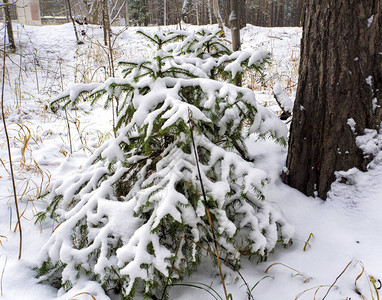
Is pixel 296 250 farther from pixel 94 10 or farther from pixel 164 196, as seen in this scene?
pixel 94 10

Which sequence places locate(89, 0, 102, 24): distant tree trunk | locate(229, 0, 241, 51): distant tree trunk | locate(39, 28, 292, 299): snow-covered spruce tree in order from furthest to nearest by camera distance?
locate(89, 0, 102, 24): distant tree trunk < locate(229, 0, 241, 51): distant tree trunk < locate(39, 28, 292, 299): snow-covered spruce tree

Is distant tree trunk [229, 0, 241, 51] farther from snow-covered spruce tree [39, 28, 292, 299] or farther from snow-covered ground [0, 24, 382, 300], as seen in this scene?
snow-covered spruce tree [39, 28, 292, 299]

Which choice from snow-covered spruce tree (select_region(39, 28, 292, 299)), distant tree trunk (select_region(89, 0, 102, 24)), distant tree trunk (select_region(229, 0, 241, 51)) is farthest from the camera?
distant tree trunk (select_region(89, 0, 102, 24))

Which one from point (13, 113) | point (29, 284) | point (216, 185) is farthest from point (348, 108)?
point (13, 113)

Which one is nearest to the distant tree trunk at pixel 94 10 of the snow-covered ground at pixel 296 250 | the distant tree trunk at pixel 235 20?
the distant tree trunk at pixel 235 20

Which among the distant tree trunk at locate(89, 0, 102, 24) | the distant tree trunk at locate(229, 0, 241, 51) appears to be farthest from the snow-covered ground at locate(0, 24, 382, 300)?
the distant tree trunk at locate(89, 0, 102, 24)

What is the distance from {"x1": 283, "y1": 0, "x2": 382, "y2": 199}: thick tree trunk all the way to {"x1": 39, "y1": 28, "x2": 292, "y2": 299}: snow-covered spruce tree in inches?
11.3

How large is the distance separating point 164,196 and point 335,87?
1028 mm

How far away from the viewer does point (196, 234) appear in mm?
1176

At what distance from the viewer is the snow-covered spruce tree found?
43.3 inches

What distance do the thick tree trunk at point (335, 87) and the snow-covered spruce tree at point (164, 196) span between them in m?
0.29

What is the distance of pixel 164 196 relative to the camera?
115cm

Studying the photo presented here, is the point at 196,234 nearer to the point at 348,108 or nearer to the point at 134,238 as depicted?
the point at 134,238

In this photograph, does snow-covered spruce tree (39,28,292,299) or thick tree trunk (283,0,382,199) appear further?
thick tree trunk (283,0,382,199)
